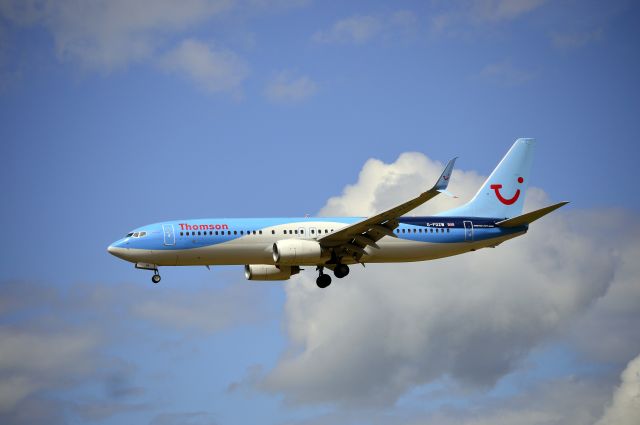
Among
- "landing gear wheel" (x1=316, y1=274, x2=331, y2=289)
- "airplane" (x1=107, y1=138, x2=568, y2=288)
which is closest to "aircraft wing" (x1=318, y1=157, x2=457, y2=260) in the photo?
"airplane" (x1=107, y1=138, x2=568, y2=288)

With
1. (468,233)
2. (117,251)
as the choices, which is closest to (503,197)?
(468,233)

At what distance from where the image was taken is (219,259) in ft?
229

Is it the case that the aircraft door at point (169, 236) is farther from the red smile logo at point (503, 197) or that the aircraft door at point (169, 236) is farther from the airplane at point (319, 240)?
the red smile logo at point (503, 197)

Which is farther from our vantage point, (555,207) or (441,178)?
(555,207)

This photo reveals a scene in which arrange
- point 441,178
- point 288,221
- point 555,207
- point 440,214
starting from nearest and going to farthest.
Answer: point 441,178 < point 555,207 < point 288,221 < point 440,214

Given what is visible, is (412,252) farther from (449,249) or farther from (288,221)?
(288,221)

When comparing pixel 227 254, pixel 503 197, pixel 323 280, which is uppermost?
pixel 503 197

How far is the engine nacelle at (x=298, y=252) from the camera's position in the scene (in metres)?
68.5

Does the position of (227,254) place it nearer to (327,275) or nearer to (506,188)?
(327,275)

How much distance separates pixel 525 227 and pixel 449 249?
5.74m

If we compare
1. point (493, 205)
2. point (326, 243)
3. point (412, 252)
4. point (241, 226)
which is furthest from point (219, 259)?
point (493, 205)

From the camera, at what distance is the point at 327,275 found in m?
74.9

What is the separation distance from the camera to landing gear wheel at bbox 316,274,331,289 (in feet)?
244

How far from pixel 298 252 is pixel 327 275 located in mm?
6575
